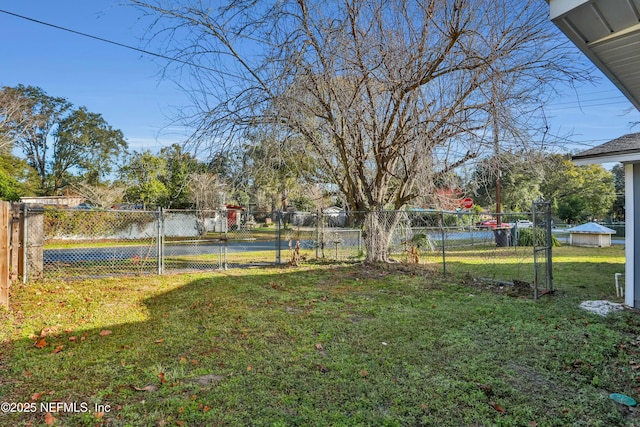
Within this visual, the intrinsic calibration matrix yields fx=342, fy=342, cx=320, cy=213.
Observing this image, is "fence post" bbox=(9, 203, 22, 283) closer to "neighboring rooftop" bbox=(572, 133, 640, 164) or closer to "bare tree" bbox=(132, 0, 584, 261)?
"bare tree" bbox=(132, 0, 584, 261)

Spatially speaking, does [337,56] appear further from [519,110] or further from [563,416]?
[563,416]

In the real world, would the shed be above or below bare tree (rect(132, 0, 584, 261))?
below

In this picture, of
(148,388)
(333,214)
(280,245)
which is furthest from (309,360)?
(333,214)

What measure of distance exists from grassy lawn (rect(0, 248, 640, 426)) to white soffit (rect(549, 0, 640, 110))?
2.67 meters

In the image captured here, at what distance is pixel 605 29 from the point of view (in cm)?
241

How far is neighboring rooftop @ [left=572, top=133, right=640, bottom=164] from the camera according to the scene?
5.09 meters

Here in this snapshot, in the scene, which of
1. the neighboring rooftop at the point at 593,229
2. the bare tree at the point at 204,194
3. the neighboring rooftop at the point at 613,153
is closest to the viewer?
the neighboring rooftop at the point at 613,153

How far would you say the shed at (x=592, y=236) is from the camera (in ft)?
51.4

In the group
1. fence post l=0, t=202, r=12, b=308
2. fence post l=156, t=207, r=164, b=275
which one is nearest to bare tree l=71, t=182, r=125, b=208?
fence post l=156, t=207, r=164, b=275

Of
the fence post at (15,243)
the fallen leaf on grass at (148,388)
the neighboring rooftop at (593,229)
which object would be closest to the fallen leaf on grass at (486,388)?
the fallen leaf on grass at (148,388)

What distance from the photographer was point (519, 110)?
6234 mm

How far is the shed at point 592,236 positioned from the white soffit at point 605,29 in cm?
1611

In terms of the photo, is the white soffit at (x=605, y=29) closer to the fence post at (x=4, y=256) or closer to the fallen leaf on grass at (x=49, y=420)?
the fallen leaf on grass at (x=49, y=420)

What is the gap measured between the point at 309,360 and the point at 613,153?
5.67 meters
